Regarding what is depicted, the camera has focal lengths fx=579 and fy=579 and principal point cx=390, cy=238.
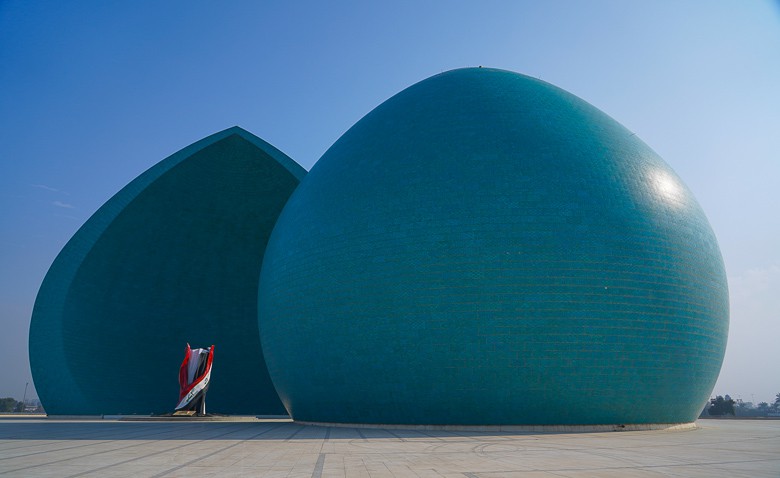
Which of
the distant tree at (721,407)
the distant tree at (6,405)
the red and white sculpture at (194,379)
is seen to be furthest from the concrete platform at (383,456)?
the distant tree at (6,405)

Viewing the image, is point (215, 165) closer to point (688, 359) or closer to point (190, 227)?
point (190, 227)

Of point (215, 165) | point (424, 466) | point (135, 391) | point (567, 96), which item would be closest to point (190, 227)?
point (215, 165)

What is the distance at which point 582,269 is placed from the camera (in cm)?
1764

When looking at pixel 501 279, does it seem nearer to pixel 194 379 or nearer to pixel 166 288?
pixel 194 379

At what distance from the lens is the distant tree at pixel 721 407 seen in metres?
43.1

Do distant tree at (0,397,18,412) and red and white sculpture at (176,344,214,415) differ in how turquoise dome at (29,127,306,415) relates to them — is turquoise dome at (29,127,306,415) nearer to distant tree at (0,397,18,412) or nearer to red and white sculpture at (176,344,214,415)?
red and white sculpture at (176,344,214,415)

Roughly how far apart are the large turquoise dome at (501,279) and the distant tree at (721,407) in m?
26.6

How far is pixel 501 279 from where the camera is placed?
17484mm

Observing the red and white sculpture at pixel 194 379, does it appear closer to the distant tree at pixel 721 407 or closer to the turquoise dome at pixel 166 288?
the turquoise dome at pixel 166 288

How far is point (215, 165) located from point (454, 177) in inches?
658

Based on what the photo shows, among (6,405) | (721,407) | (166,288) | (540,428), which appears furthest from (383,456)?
(6,405)

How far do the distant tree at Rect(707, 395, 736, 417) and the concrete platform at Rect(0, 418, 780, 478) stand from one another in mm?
32926

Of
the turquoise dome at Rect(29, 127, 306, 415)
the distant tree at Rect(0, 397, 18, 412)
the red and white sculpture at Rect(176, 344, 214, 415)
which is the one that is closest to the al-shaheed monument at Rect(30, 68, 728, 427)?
the red and white sculpture at Rect(176, 344, 214, 415)

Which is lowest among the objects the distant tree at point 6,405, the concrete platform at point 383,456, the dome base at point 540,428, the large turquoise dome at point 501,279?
the concrete platform at point 383,456
